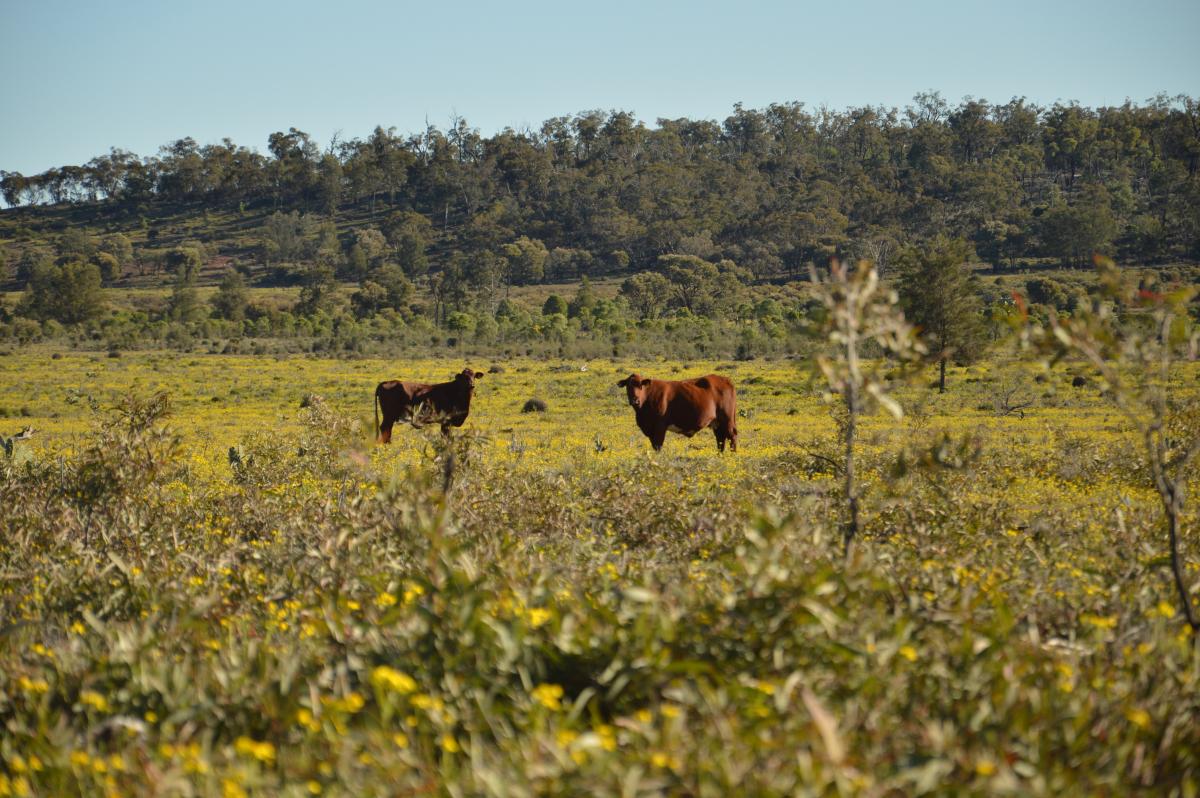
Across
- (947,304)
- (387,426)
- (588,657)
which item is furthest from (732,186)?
(588,657)

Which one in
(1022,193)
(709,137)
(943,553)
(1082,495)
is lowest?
(1082,495)

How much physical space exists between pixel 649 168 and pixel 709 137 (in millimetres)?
22085

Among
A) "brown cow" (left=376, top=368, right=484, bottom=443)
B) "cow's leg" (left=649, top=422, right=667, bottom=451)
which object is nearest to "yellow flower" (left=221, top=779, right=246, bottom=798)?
"cow's leg" (left=649, top=422, right=667, bottom=451)

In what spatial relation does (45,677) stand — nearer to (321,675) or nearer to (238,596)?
(321,675)

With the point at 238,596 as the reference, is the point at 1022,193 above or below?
above

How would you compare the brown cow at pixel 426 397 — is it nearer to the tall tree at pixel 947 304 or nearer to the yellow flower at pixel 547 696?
the yellow flower at pixel 547 696

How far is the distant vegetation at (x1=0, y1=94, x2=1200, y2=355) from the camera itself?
73.3m

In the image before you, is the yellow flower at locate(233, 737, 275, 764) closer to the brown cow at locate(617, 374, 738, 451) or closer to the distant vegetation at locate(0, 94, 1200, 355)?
the brown cow at locate(617, 374, 738, 451)

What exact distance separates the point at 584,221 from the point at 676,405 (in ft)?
315

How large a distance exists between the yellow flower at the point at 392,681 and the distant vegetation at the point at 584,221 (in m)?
46.6

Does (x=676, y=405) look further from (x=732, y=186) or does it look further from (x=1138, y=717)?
(x=732, y=186)

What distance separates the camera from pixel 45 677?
4.20m

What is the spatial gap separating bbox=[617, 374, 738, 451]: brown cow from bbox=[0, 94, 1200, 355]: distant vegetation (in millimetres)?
32627

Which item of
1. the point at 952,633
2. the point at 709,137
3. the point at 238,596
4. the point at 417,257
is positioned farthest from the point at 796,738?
the point at 709,137
